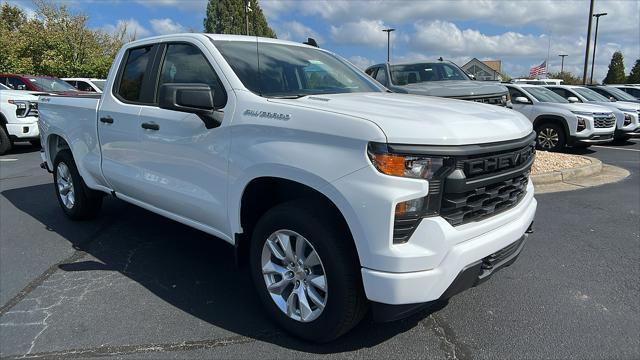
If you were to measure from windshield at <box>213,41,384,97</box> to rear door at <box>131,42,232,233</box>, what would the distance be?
20 centimetres

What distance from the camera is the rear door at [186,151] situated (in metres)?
3.26

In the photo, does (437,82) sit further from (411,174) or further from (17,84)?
(17,84)

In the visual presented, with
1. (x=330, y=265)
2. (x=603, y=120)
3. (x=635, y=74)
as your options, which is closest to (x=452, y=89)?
(x=603, y=120)

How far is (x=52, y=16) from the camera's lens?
30.6 metres

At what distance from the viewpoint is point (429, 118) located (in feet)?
8.40

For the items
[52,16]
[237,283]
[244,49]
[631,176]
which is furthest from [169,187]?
[52,16]

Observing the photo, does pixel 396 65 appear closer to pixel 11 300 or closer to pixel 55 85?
pixel 11 300

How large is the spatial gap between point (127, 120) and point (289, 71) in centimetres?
154

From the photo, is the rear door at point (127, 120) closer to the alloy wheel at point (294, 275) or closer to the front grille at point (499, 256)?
the alloy wheel at point (294, 275)

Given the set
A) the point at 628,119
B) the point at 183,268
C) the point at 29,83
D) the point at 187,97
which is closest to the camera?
the point at 187,97

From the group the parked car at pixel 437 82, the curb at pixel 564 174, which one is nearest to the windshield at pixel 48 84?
the parked car at pixel 437 82

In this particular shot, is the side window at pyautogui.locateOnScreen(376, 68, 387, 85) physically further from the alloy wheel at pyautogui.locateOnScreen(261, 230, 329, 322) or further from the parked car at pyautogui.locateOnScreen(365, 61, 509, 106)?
the alloy wheel at pyautogui.locateOnScreen(261, 230, 329, 322)

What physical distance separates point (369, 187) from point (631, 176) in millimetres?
8257

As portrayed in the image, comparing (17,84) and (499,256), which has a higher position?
(17,84)
